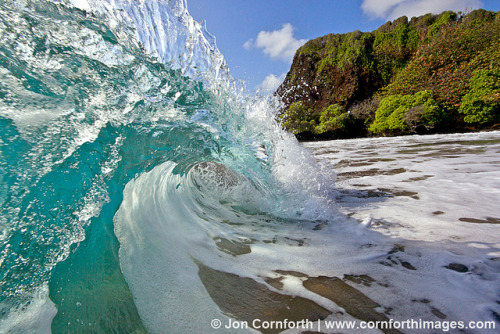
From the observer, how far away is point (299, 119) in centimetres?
1634

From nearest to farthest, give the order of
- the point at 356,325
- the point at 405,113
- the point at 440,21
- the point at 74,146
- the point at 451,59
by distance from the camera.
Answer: the point at 356,325
the point at 74,146
the point at 405,113
the point at 451,59
the point at 440,21

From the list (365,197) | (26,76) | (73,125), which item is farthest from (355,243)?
(26,76)

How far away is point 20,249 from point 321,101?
19562mm

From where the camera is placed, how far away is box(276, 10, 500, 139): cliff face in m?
10.2

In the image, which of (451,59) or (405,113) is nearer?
(405,113)

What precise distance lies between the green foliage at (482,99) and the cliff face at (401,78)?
0.03 m

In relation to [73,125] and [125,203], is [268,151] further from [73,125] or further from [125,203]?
[73,125]

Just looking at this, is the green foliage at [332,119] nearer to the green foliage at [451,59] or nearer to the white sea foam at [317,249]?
the green foliage at [451,59]

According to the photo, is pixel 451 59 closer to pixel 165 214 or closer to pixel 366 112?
pixel 366 112

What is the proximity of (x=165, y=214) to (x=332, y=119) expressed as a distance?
1382 cm

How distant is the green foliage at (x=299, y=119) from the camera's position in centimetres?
1519

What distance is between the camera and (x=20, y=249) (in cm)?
104

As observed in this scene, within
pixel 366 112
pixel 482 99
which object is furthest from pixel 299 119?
pixel 482 99

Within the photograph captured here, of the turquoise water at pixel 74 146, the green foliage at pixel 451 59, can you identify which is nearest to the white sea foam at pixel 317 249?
the turquoise water at pixel 74 146
